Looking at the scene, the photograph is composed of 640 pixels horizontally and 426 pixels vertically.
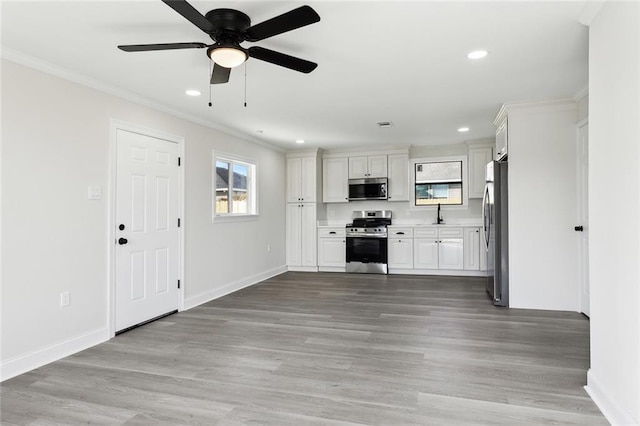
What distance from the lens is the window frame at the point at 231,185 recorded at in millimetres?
5035

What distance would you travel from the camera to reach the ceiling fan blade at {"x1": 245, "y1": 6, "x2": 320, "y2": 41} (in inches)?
73.2

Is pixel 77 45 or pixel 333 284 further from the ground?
pixel 77 45

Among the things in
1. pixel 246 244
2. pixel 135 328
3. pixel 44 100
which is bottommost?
pixel 135 328

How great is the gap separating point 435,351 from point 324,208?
15.7ft

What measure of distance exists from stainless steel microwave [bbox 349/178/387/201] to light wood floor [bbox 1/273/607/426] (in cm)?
296

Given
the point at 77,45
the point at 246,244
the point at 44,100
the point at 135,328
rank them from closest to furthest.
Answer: the point at 77,45, the point at 44,100, the point at 135,328, the point at 246,244

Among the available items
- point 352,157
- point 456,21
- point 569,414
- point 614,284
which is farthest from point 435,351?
point 352,157

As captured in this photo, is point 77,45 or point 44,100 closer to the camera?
point 77,45

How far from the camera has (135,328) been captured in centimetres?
379

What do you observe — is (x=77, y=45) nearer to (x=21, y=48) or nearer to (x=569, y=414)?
(x=21, y=48)

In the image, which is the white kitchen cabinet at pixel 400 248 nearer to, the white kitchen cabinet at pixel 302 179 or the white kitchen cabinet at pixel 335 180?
the white kitchen cabinet at pixel 335 180

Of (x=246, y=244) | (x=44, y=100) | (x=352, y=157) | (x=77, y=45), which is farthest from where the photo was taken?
(x=352, y=157)

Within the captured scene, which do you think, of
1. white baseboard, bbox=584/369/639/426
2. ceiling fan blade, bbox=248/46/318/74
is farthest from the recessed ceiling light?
white baseboard, bbox=584/369/639/426

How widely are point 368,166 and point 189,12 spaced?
5473mm
